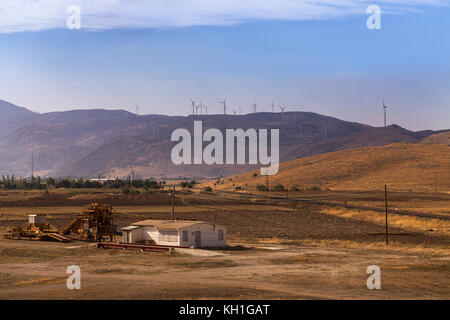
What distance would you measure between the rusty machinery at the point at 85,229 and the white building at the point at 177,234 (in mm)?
6062

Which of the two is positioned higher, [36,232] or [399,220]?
[36,232]

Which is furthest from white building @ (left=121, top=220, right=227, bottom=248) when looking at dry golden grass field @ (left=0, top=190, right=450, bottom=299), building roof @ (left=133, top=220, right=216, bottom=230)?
dry golden grass field @ (left=0, top=190, right=450, bottom=299)

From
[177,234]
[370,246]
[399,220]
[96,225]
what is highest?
[96,225]

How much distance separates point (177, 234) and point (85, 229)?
13.8 m

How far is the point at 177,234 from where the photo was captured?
54.5 metres

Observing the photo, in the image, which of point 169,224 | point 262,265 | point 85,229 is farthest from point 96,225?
point 262,265

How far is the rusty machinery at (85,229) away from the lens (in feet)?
208

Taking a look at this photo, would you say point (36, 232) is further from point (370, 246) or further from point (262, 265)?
point (370, 246)
